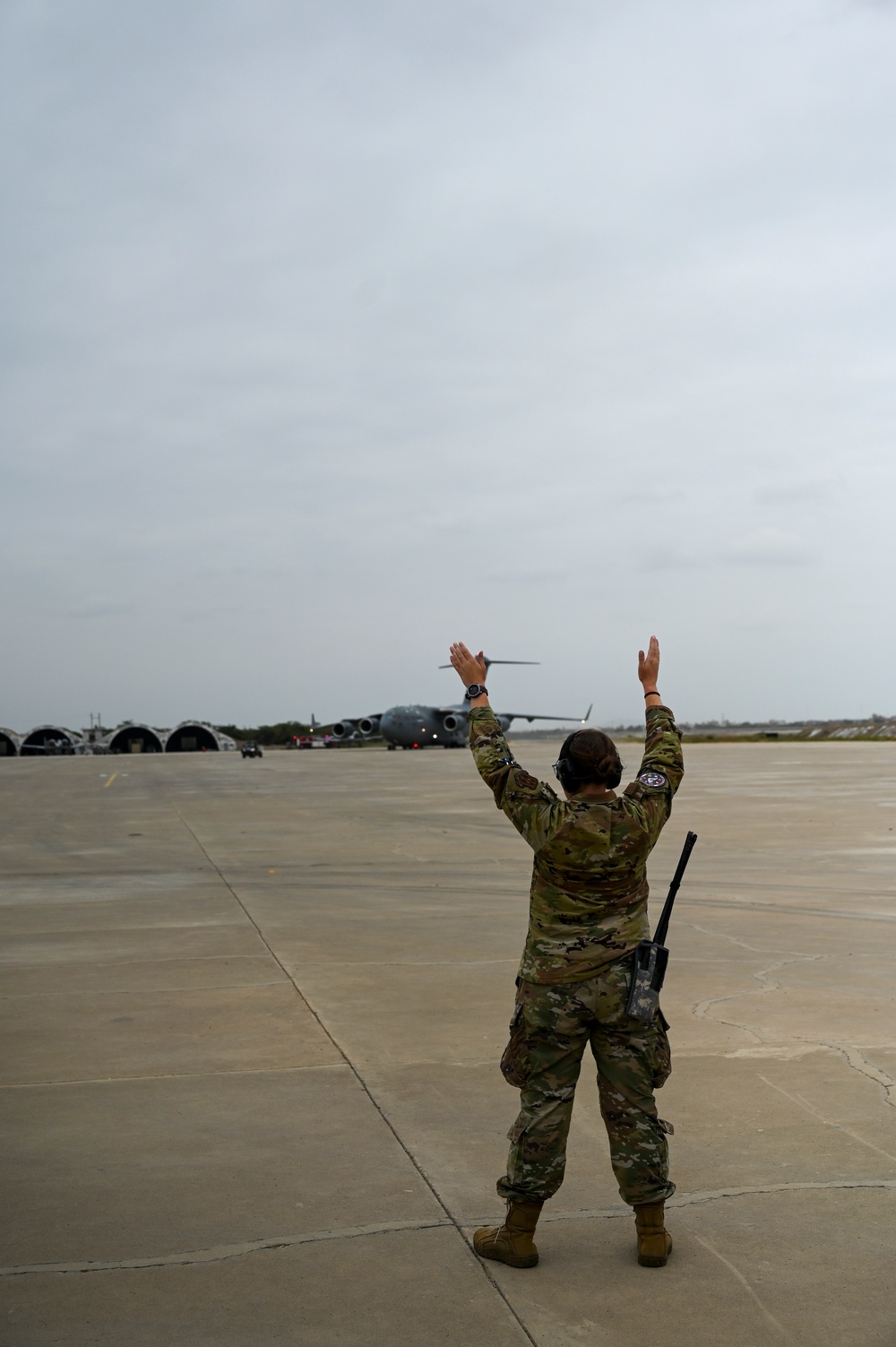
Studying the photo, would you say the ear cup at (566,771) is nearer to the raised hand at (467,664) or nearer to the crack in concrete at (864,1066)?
the raised hand at (467,664)

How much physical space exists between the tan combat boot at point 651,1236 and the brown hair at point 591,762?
4.44 feet

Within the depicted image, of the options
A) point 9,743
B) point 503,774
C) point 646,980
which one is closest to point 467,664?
point 503,774

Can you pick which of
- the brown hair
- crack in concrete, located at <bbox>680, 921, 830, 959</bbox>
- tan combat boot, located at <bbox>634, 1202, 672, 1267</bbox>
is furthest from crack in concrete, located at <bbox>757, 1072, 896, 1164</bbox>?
crack in concrete, located at <bbox>680, 921, 830, 959</bbox>

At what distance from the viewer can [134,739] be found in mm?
119688

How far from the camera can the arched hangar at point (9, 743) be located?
108312 mm

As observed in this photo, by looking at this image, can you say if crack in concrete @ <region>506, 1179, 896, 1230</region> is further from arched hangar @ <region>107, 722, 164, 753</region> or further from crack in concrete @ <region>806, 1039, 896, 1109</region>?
arched hangar @ <region>107, 722, 164, 753</region>

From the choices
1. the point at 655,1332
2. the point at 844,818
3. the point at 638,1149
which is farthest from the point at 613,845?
the point at 844,818

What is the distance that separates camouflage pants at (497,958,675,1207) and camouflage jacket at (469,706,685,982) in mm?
81

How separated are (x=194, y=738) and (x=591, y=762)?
11700cm

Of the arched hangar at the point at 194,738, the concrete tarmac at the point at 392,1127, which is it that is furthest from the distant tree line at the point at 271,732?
the concrete tarmac at the point at 392,1127

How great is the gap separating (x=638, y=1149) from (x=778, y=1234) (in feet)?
1.98

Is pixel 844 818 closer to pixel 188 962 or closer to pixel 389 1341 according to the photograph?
pixel 188 962

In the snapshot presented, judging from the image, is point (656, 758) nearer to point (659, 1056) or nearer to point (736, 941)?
point (659, 1056)

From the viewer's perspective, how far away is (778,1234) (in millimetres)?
4184
